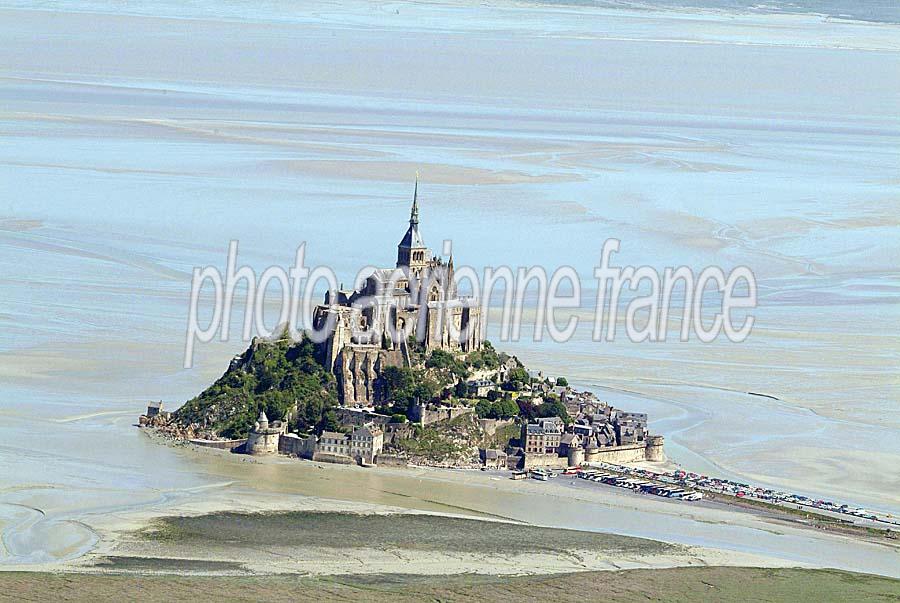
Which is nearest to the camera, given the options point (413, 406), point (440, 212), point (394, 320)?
point (413, 406)

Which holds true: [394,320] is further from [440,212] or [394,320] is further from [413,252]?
[440,212]

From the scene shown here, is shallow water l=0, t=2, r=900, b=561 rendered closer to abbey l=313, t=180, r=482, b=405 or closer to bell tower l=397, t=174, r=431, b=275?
abbey l=313, t=180, r=482, b=405

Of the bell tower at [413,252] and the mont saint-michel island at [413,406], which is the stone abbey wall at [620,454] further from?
the bell tower at [413,252]

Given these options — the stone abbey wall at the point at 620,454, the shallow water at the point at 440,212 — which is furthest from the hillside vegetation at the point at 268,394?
the stone abbey wall at the point at 620,454

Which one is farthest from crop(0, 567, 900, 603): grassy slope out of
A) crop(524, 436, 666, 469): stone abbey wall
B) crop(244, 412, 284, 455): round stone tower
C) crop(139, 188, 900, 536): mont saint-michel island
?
crop(244, 412, 284, 455): round stone tower

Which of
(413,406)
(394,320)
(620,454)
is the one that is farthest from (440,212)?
(620,454)
